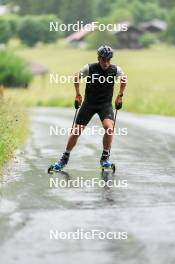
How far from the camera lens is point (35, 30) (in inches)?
5960

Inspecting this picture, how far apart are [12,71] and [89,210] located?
214ft

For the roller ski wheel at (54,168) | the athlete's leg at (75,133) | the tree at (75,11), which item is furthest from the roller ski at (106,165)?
the tree at (75,11)

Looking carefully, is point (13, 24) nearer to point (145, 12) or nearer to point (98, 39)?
point (98, 39)

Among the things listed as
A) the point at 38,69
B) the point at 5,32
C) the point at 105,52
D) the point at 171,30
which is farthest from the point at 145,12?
the point at 105,52

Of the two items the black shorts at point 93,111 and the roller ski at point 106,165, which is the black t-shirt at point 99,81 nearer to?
the black shorts at point 93,111

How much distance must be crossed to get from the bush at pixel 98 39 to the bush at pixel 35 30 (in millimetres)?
11303

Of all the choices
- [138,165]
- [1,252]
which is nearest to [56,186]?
[138,165]

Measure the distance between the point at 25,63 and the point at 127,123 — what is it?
5489 cm

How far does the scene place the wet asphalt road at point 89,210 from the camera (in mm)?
6332

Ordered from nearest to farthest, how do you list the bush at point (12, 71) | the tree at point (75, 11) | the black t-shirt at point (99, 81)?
the black t-shirt at point (99, 81)
the bush at point (12, 71)
the tree at point (75, 11)

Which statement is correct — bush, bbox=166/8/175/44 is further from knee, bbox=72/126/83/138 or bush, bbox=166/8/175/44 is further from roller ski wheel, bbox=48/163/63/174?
roller ski wheel, bbox=48/163/63/174

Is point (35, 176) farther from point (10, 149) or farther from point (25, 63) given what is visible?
point (25, 63)

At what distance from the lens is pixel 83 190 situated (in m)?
9.58

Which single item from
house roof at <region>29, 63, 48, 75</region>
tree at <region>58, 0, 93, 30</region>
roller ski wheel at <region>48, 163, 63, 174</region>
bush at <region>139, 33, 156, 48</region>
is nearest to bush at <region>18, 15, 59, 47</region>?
tree at <region>58, 0, 93, 30</region>
